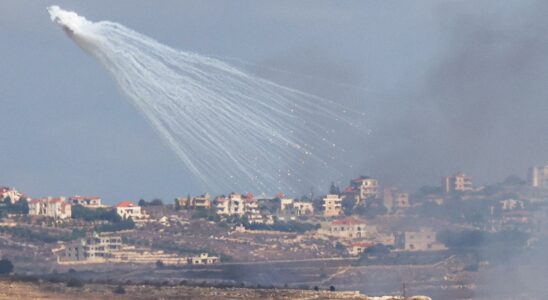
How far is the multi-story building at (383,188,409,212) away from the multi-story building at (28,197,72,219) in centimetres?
5564

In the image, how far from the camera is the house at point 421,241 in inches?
4658

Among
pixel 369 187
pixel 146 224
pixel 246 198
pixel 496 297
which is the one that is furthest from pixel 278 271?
pixel 246 198

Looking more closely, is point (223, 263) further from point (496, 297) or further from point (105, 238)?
point (496, 297)

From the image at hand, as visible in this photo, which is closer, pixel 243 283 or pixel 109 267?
pixel 243 283

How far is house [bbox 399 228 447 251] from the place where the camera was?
118312 millimetres

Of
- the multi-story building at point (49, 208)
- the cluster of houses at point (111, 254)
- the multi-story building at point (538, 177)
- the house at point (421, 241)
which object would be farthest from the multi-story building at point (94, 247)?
the multi-story building at point (538, 177)

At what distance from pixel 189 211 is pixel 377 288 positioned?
57.6 metres

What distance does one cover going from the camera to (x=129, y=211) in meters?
170

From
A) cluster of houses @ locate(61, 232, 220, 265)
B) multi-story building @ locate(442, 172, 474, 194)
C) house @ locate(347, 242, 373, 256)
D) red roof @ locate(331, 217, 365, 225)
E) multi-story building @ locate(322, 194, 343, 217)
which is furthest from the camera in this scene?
multi-story building @ locate(322, 194, 343, 217)

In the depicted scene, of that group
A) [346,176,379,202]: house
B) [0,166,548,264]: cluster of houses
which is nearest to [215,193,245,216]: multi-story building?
[0,166,548,264]: cluster of houses

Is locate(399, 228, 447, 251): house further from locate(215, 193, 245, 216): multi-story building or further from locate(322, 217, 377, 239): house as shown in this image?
locate(215, 193, 245, 216): multi-story building

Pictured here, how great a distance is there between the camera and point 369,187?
121 m

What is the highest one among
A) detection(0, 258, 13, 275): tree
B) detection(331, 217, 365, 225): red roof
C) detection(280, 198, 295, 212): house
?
detection(280, 198, 295, 212): house

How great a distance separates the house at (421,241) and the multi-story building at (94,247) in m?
27.3
